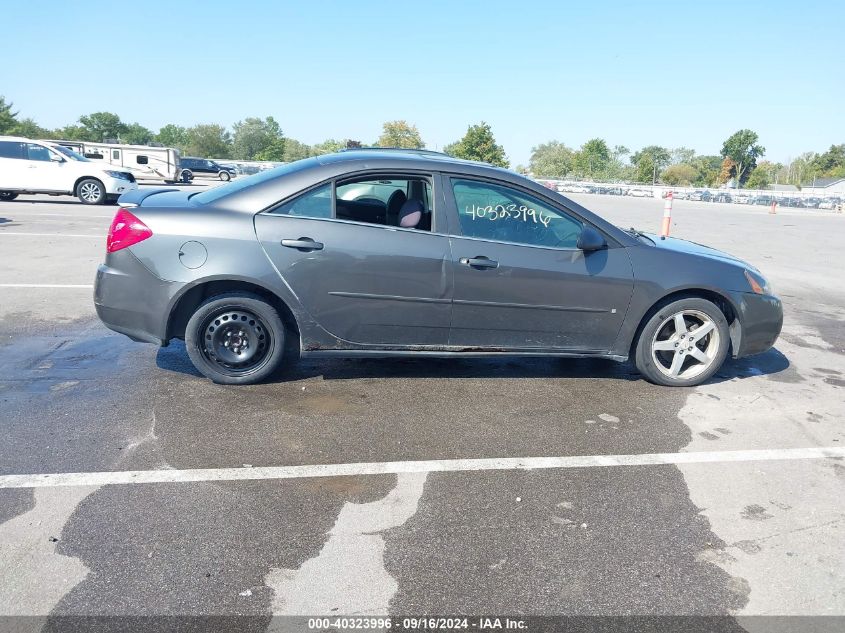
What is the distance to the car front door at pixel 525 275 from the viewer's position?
14.8 ft

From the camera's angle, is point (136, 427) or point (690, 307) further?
point (690, 307)

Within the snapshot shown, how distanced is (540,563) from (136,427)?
2544mm

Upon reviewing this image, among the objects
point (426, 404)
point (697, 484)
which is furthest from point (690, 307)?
point (426, 404)

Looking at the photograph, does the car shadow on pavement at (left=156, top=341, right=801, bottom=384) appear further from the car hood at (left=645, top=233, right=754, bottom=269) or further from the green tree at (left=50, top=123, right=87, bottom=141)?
the green tree at (left=50, top=123, right=87, bottom=141)

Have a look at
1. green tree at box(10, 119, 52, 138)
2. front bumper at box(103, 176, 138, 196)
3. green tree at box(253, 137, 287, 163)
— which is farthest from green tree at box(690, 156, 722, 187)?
front bumper at box(103, 176, 138, 196)

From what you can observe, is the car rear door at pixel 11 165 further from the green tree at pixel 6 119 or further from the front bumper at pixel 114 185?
the green tree at pixel 6 119

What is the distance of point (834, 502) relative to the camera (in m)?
3.36

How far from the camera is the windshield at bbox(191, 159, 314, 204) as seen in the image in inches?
179

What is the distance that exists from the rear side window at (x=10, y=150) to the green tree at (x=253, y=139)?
84.9 m

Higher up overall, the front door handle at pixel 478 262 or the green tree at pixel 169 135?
the green tree at pixel 169 135

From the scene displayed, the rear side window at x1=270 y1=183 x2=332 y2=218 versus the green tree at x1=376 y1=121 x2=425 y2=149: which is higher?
the green tree at x1=376 y1=121 x2=425 y2=149

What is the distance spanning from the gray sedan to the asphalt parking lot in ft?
1.18

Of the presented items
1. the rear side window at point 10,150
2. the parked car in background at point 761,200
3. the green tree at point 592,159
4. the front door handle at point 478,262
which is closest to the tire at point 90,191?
the rear side window at point 10,150

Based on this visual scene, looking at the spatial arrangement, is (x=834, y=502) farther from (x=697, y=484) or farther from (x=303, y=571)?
(x=303, y=571)
